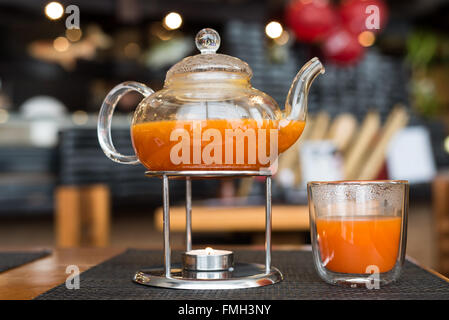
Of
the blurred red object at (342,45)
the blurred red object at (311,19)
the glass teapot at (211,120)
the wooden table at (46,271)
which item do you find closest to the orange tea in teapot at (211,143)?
the glass teapot at (211,120)

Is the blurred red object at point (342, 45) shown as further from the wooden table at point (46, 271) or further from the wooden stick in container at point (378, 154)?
the wooden table at point (46, 271)

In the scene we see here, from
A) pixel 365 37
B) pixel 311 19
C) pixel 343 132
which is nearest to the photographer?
pixel 343 132

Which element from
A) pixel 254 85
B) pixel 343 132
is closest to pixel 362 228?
pixel 343 132

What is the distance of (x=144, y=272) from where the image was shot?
812mm

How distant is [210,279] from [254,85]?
17.5ft

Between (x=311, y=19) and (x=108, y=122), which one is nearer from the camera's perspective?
(x=108, y=122)

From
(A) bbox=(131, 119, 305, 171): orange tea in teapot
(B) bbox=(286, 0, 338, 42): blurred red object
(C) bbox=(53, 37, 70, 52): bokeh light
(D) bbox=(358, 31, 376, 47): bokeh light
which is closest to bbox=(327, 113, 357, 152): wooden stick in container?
(B) bbox=(286, 0, 338, 42): blurred red object

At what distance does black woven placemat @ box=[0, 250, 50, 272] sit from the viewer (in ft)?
3.18

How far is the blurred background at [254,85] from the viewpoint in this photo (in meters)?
2.34

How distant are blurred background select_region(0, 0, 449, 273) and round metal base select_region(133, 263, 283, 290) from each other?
0.44 m

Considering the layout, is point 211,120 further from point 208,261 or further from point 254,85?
point 254,85

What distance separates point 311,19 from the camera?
376 centimetres

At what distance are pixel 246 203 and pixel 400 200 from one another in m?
1.69
